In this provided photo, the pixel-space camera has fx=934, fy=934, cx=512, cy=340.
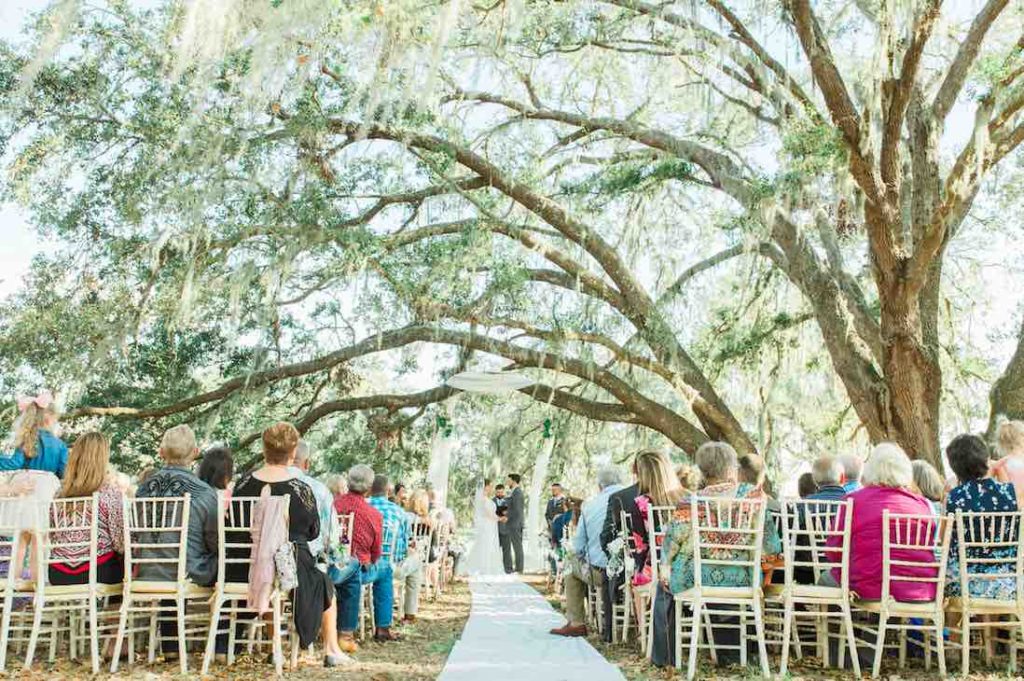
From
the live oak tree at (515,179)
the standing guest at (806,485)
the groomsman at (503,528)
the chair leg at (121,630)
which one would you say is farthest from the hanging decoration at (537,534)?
the chair leg at (121,630)

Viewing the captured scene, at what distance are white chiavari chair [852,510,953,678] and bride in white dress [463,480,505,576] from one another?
8.98 meters

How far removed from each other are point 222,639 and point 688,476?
2864mm

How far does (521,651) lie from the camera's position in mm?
5066

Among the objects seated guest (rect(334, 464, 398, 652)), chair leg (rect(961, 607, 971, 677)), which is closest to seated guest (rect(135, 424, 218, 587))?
seated guest (rect(334, 464, 398, 652))

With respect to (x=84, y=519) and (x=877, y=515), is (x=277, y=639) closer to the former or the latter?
(x=84, y=519)

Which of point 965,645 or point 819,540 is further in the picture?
point 819,540

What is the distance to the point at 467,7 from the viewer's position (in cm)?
704

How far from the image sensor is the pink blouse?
4180mm

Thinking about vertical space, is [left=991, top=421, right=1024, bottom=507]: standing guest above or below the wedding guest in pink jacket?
above

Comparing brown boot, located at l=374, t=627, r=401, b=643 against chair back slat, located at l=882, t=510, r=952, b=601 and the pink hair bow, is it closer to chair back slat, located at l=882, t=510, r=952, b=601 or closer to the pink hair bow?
the pink hair bow

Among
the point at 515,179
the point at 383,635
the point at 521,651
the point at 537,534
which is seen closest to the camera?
the point at 521,651

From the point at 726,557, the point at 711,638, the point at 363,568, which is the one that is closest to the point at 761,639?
the point at 726,557

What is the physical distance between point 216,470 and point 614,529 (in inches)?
90.0

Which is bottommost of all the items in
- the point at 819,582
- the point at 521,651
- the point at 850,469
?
the point at 521,651
